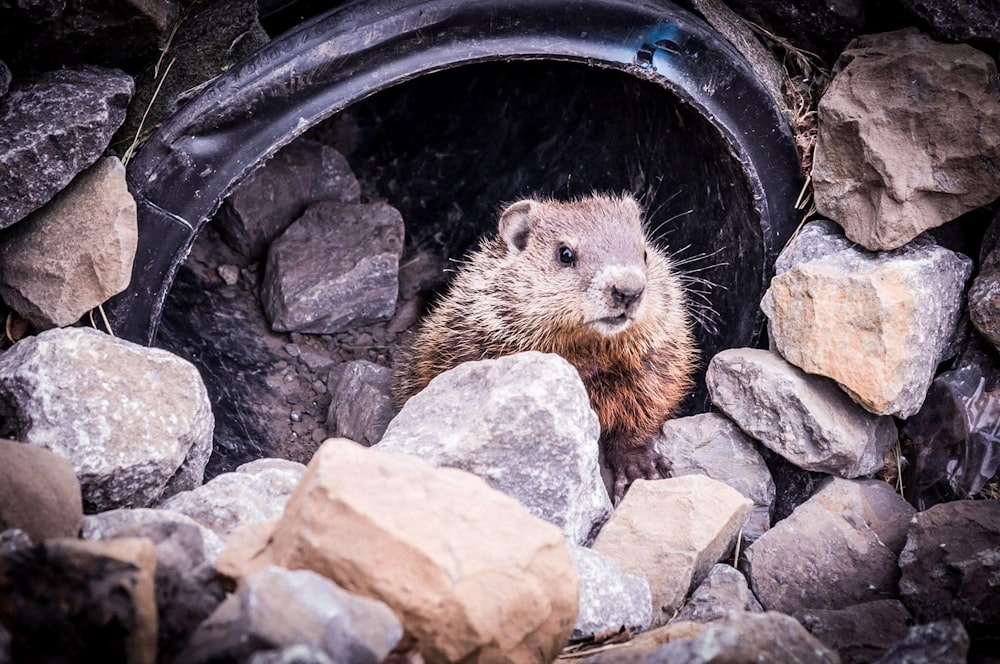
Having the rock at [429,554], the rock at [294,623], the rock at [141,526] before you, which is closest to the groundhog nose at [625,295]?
the rock at [429,554]

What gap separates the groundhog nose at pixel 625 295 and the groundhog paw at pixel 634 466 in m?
0.85

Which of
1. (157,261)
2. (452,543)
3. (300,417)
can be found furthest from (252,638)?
(300,417)

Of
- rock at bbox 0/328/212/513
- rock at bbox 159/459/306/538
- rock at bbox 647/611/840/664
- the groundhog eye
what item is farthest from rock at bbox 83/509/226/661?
the groundhog eye

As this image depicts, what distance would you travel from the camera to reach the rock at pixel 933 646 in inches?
80.4

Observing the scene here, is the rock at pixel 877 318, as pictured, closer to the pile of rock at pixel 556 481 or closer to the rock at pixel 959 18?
the pile of rock at pixel 556 481

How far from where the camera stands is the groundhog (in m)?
3.96

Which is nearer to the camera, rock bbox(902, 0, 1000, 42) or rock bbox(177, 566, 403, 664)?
rock bbox(177, 566, 403, 664)

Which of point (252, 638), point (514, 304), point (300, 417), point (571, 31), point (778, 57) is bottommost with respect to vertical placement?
point (300, 417)

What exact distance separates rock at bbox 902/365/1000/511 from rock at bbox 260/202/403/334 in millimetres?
2889

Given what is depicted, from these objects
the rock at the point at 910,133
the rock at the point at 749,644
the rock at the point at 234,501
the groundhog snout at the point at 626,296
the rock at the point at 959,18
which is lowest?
the rock at the point at 234,501

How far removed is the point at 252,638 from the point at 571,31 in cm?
273

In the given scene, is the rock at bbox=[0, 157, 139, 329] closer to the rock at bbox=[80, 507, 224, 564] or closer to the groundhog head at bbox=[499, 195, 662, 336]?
the rock at bbox=[80, 507, 224, 564]

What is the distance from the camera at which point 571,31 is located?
359 centimetres

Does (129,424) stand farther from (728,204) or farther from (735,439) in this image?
(728,204)
